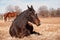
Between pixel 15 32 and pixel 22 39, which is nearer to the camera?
pixel 22 39

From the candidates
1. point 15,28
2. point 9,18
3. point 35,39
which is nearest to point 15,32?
point 15,28

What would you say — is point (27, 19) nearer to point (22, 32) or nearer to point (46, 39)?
point (22, 32)

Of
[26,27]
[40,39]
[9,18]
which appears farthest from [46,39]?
[9,18]

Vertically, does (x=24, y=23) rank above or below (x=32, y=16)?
below

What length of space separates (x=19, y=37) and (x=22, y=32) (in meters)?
0.26

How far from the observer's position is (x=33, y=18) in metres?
8.27

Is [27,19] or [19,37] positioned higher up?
[27,19]

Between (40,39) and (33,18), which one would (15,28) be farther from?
(40,39)

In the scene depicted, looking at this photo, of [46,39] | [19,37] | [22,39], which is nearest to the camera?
[46,39]

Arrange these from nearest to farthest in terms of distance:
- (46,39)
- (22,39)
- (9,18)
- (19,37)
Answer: (46,39) < (22,39) < (19,37) < (9,18)

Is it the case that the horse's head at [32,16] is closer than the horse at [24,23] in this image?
Yes

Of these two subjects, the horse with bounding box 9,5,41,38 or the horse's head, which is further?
the horse with bounding box 9,5,41,38

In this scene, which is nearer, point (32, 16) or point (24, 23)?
point (32, 16)

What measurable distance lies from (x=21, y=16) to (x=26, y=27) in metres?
0.55
